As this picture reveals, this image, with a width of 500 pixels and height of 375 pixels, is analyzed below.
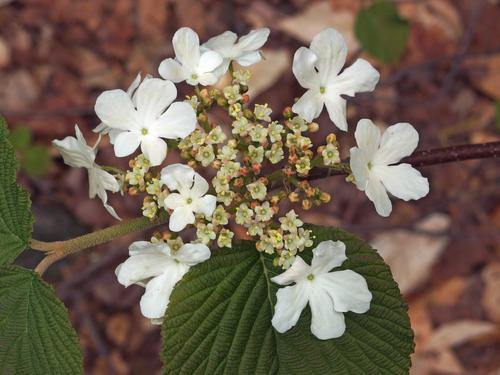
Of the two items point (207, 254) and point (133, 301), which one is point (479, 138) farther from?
point (207, 254)

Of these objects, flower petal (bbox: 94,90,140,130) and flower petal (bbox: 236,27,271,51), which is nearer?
flower petal (bbox: 94,90,140,130)

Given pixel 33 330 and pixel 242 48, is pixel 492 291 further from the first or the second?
pixel 33 330

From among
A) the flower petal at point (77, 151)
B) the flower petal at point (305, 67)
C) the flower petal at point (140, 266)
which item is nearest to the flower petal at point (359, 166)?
the flower petal at point (305, 67)

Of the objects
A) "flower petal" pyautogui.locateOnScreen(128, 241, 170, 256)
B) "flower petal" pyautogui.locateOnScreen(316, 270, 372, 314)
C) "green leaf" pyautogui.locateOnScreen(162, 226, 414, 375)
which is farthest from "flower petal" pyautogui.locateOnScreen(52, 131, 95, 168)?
"flower petal" pyautogui.locateOnScreen(316, 270, 372, 314)

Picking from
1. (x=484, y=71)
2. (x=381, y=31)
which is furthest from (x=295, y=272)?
(x=484, y=71)

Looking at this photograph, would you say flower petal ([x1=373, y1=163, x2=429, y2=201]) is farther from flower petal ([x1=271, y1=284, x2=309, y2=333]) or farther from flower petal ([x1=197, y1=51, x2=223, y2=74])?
flower petal ([x1=197, y1=51, x2=223, y2=74])

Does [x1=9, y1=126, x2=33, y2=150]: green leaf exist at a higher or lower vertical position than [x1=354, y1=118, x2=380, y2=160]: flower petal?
lower

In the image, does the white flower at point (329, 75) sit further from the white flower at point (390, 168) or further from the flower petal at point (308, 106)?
the white flower at point (390, 168)
